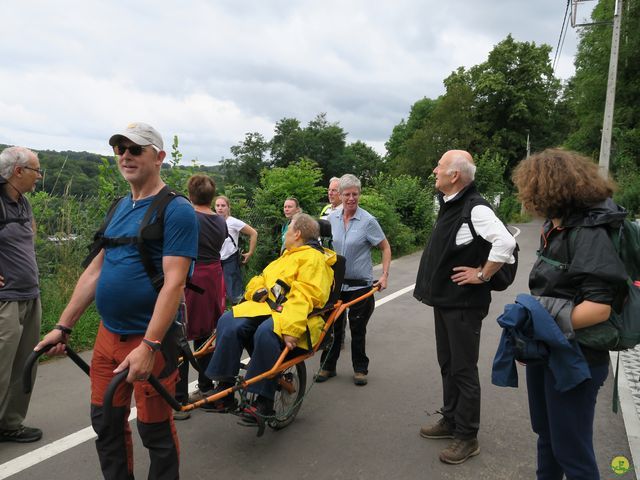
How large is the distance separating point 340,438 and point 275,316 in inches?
42.5

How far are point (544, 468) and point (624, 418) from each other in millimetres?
1694

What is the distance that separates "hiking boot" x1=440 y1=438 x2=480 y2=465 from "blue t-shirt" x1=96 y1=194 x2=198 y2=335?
7.23 ft

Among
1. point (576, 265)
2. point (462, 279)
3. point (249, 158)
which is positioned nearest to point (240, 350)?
point (462, 279)

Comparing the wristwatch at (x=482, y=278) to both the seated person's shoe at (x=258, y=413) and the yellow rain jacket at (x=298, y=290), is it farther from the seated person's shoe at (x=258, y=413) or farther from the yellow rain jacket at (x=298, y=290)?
the seated person's shoe at (x=258, y=413)

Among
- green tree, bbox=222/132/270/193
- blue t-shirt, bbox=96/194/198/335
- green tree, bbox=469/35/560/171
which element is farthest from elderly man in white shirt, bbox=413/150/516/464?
green tree, bbox=222/132/270/193

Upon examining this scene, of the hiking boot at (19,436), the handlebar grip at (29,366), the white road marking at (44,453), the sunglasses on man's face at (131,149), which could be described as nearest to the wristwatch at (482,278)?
the sunglasses on man's face at (131,149)

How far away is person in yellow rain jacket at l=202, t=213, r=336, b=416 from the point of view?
3.32 metres

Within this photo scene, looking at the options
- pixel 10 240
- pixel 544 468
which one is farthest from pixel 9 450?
pixel 544 468

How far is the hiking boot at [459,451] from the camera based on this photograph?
327 cm

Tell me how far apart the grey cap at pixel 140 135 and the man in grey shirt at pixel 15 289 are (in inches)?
61.4

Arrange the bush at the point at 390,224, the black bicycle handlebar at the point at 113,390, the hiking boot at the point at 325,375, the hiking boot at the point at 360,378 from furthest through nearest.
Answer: the bush at the point at 390,224 < the hiking boot at the point at 325,375 < the hiking boot at the point at 360,378 < the black bicycle handlebar at the point at 113,390

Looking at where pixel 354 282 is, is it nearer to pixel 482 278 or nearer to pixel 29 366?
pixel 482 278

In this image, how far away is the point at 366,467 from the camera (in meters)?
3.21

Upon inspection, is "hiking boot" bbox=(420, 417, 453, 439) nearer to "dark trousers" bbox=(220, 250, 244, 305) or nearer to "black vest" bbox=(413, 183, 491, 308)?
"black vest" bbox=(413, 183, 491, 308)
